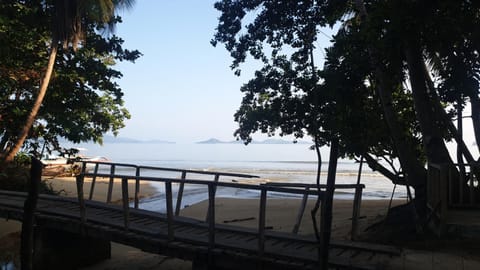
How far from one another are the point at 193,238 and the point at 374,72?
5.15 metres

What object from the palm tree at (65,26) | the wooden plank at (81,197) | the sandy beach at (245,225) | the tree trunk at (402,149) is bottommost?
the sandy beach at (245,225)

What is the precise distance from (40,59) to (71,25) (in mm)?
1683

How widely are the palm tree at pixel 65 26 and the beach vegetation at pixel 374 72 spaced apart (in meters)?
4.35

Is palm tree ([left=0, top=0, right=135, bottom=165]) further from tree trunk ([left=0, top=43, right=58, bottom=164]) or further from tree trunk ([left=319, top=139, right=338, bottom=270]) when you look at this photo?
tree trunk ([left=319, top=139, right=338, bottom=270])

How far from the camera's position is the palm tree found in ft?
39.7

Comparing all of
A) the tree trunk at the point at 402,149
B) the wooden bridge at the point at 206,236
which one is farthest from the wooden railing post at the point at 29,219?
the tree trunk at the point at 402,149

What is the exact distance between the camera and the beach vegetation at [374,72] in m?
6.50

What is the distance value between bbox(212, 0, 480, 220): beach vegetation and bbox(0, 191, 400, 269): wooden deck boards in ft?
5.95

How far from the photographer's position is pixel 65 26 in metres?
12.4

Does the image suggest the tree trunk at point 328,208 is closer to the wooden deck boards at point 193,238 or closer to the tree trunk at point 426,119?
the wooden deck boards at point 193,238

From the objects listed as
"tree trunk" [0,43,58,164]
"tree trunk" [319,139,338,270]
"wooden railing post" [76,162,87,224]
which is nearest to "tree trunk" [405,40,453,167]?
"tree trunk" [319,139,338,270]

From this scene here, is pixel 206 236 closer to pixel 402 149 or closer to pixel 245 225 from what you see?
pixel 402 149

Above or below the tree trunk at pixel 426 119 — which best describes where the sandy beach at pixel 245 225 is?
below

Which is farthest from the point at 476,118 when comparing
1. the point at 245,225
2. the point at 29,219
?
the point at 29,219
